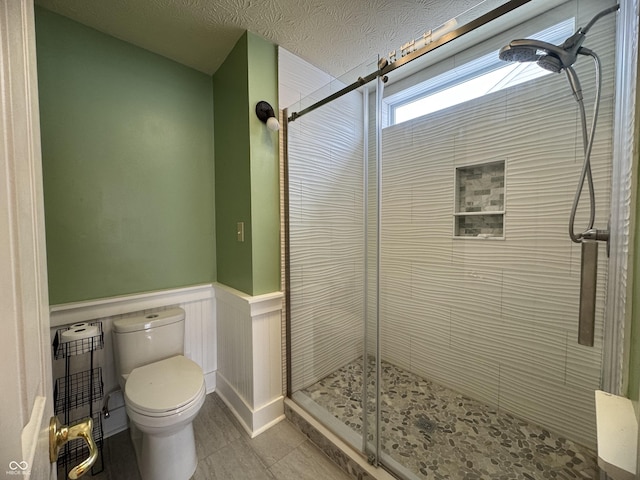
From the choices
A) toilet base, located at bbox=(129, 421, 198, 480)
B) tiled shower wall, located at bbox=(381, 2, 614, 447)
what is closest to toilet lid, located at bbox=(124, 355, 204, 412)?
toilet base, located at bbox=(129, 421, 198, 480)

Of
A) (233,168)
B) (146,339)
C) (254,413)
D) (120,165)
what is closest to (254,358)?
(254,413)

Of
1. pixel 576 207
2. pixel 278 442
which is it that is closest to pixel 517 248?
pixel 576 207

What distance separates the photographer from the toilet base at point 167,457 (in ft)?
3.90

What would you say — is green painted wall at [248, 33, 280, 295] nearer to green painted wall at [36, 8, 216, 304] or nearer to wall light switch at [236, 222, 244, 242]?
wall light switch at [236, 222, 244, 242]

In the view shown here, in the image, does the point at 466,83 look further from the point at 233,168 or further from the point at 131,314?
the point at 131,314

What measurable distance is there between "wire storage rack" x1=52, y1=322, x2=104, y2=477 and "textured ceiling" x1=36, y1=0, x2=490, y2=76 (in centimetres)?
171

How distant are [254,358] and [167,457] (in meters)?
0.57

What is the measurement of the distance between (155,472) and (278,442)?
61cm

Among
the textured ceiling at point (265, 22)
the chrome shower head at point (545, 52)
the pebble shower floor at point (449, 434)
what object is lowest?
the pebble shower floor at point (449, 434)

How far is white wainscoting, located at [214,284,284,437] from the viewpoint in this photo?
153cm

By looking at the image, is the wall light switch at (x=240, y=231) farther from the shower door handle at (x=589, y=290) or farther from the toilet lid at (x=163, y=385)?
the shower door handle at (x=589, y=290)

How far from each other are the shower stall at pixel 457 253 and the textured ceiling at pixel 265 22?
0.74 feet

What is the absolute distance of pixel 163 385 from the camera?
4.12ft

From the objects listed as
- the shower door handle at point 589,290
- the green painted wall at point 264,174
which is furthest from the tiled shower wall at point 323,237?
the shower door handle at point 589,290
